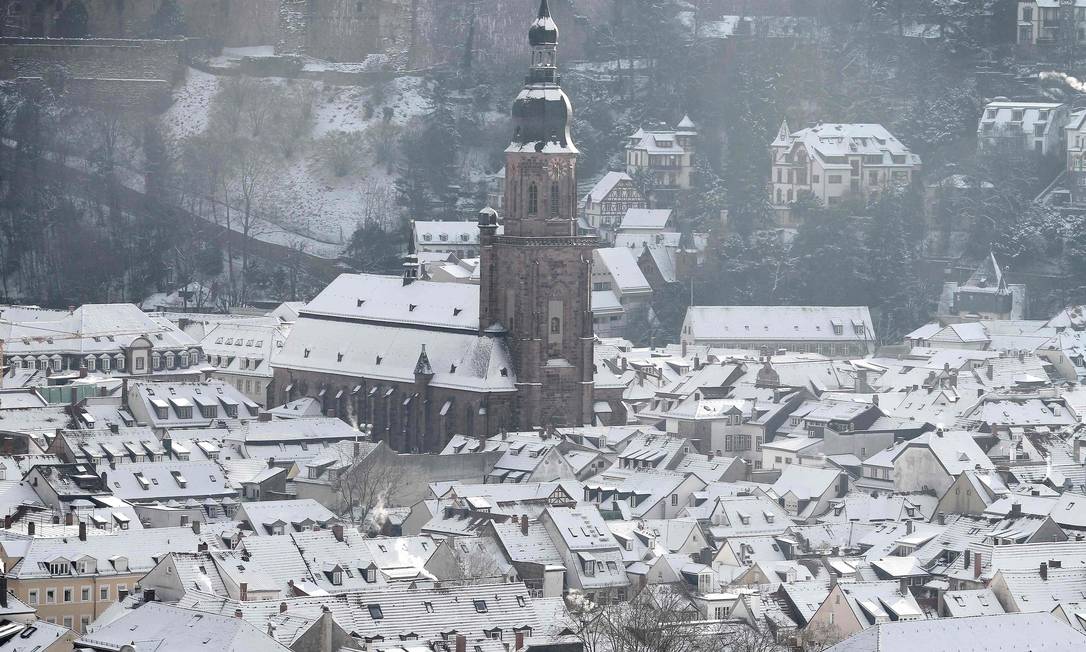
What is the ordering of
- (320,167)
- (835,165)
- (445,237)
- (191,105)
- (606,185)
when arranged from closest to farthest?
(445,237) → (835,165) → (606,185) → (320,167) → (191,105)

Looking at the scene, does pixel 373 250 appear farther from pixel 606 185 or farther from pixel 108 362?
pixel 108 362

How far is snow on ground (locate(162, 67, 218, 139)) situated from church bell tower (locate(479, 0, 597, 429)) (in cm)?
5584

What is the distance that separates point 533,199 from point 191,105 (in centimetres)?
5928

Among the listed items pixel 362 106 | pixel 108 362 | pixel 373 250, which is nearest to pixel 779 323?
pixel 373 250

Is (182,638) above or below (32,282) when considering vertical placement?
above

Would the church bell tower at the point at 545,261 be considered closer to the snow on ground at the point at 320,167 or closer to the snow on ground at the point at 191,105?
the snow on ground at the point at 320,167

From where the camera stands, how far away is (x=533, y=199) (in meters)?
115

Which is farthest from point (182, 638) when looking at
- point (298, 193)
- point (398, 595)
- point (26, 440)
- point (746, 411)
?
point (298, 193)

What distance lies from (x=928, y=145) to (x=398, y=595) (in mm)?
97229

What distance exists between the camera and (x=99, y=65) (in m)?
172

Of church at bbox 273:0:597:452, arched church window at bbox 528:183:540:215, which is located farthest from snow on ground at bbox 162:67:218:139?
arched church window at bbox 528:183:540:215

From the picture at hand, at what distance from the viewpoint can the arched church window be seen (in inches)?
4537

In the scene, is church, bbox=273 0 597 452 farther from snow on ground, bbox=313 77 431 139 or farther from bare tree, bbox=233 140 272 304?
snow on ground, bbox=313 77 431 139

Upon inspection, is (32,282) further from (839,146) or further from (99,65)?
(839,146)
